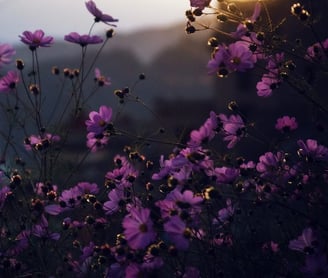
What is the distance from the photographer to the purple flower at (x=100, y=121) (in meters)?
2.45

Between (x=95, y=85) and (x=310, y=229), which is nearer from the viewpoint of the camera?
(x=310, y=229)

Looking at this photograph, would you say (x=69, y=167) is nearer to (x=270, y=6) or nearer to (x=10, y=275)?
(x=10, y=275)

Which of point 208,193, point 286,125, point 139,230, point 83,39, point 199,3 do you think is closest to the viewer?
point 139,230

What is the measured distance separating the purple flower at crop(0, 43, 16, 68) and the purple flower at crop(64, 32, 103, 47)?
1.02 feet

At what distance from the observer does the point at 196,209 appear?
200 centimetres

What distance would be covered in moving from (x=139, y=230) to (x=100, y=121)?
723 millimetres

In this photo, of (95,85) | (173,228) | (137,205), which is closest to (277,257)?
(137,205)

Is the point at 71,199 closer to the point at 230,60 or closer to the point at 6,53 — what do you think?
the point at 6,53

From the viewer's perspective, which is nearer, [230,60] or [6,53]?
[230,60]

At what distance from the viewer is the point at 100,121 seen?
2484 millimetres

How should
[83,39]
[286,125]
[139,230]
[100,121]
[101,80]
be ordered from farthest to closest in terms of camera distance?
[101,80] < [83,39] < [286,125] < [100,121] < [139,230]

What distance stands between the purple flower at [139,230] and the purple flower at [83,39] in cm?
114

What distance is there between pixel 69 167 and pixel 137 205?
1.42 meters

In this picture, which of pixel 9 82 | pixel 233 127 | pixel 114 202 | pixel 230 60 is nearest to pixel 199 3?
pixel 230 60
